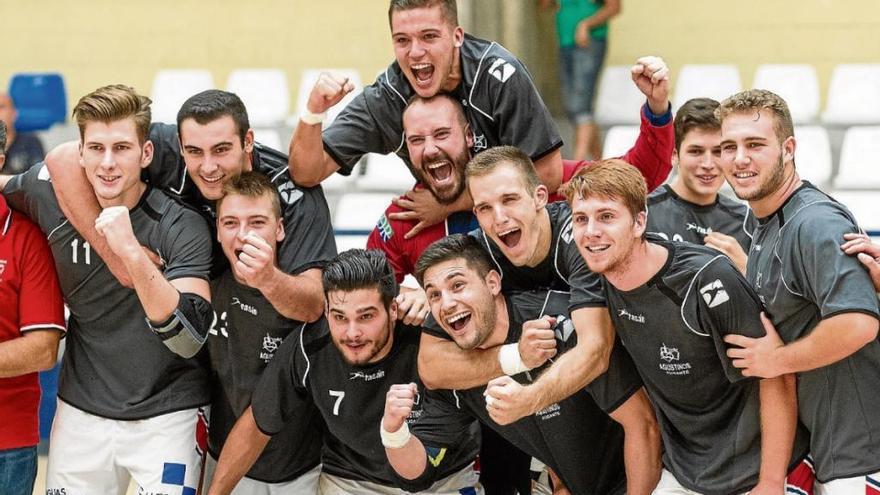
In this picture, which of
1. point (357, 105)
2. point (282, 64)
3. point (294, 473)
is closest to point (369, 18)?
point (282, 64)

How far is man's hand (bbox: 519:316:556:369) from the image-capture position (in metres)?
5.02

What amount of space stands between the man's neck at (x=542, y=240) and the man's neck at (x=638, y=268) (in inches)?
20.9

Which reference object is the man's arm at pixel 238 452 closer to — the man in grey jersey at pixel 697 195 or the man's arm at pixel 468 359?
the man's arm at pixel 468 359

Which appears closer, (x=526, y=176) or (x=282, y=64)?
(x=526, y=176)

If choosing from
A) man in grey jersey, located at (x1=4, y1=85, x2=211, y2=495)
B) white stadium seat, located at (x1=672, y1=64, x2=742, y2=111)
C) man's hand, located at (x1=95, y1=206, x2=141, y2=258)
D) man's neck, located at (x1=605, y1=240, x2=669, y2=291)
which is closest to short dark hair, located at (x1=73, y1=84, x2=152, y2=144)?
man in grey jersey, located at (x1=4, y1=85, x2=211, y2=495)

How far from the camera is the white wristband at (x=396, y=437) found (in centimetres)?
521

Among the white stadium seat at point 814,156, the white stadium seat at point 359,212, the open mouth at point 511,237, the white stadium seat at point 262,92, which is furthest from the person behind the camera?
the white stadium seat at point 262,92

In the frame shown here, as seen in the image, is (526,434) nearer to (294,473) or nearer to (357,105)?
(294,473)

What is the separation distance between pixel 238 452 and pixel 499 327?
1354 mm

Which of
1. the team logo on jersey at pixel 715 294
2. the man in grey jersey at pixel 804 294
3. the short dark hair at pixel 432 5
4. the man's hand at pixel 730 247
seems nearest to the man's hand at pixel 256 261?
the short dark hair at pixel 432 5

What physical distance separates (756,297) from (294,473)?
8.06 feet

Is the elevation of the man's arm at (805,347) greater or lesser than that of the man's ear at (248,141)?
lesser

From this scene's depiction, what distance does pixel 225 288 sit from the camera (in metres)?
5.85

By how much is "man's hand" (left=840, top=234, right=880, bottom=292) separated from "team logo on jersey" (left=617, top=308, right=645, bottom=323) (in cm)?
83
